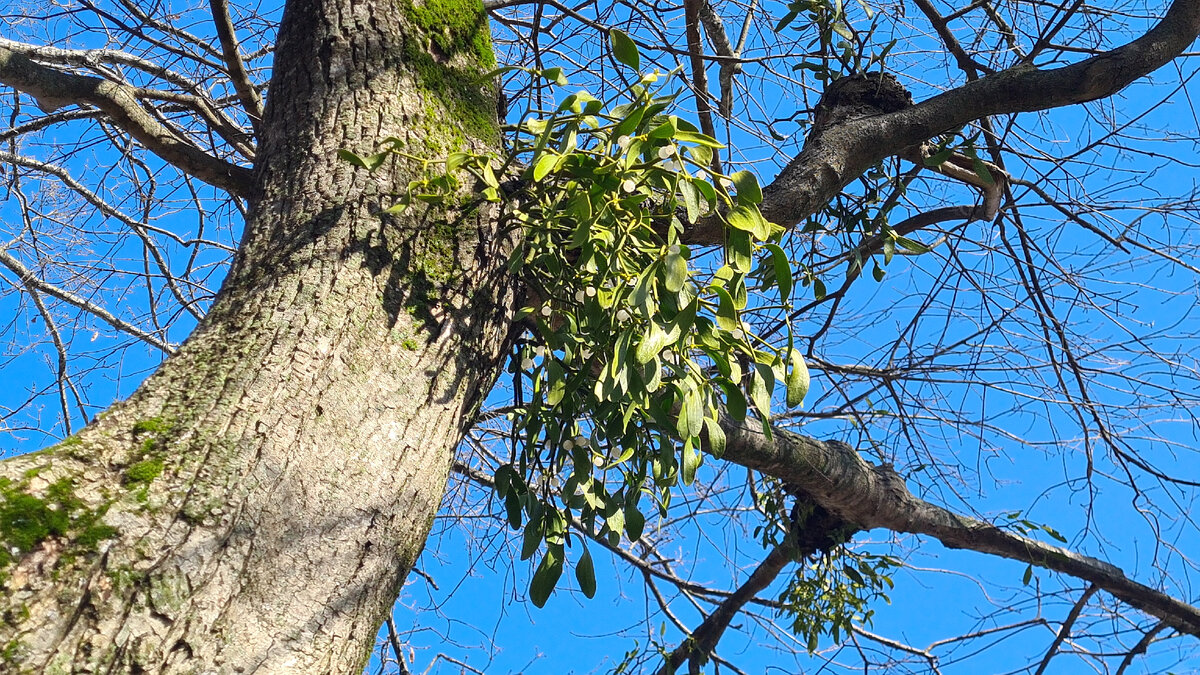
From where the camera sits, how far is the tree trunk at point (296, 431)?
3.13 ft

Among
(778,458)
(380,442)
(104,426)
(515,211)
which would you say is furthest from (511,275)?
(778,458)

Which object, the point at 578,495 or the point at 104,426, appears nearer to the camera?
the point at 104,426

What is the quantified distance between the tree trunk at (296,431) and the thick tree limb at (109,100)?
314 mm

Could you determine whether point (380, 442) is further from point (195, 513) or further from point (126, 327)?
point (126, 327)

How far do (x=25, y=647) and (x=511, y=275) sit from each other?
2.53 feet

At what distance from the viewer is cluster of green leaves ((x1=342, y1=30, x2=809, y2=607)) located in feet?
4.47

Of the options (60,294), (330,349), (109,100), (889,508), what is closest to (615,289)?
(330,349)

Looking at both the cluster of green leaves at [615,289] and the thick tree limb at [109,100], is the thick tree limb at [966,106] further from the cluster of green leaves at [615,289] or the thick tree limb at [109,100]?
the thick tree limb at [109,100]

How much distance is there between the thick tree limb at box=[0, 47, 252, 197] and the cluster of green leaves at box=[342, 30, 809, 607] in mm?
559

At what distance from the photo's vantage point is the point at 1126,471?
3.03 m

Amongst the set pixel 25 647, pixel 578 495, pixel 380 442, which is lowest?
pixel 25 647

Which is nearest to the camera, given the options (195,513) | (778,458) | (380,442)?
(195,513)

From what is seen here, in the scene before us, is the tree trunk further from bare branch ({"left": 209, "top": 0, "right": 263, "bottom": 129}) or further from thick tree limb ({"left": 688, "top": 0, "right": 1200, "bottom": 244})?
bare branch ({"left": 209, "top": 0, "right": 263, "bottom": 129})

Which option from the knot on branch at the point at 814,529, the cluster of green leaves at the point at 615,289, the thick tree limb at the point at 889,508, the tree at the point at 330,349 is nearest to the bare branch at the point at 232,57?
the tree at the point at 330,349
